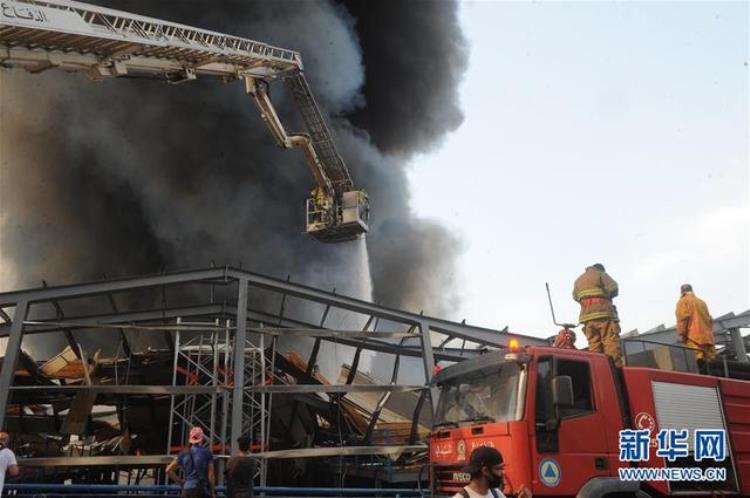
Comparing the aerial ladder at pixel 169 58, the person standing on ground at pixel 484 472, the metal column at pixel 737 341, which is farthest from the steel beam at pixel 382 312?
the person standing on ground at pixel 484 472

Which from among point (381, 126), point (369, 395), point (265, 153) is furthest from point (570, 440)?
point (381, 126)

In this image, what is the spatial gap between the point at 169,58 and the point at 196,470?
11469 mm

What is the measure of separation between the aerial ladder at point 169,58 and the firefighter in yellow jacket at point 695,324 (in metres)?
11.6

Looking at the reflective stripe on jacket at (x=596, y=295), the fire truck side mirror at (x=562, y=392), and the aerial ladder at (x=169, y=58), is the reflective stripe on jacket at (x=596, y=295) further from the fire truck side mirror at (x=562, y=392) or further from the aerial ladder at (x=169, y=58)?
the aerial ladder at (x=169, y=58)

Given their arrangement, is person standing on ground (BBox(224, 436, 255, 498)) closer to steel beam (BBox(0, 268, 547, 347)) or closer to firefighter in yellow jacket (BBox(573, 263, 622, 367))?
firefighter in yellow jacket (BBox(573, 263, 622, 367))

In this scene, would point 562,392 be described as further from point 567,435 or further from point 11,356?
point 11,356

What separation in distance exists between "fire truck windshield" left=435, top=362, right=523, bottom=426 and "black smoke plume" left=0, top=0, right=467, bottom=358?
22232 millimetres

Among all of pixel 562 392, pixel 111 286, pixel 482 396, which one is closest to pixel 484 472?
pixel 562 392

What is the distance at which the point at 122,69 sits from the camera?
40.8 ft

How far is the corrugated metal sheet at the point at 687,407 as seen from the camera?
631 centimetres

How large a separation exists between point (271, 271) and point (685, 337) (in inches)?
883

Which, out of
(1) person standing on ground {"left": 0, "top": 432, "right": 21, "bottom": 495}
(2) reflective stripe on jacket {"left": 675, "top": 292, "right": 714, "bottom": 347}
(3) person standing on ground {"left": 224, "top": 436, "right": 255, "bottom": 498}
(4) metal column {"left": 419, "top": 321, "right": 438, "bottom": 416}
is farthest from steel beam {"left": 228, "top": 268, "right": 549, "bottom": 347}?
(3) person standing on ground {"left": 224, "top": 436, "right": 255, "bottom": 498}

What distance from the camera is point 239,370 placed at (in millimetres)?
10344

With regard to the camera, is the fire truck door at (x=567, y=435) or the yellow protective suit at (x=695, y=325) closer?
the fire truck door at (x=567, y=435)
